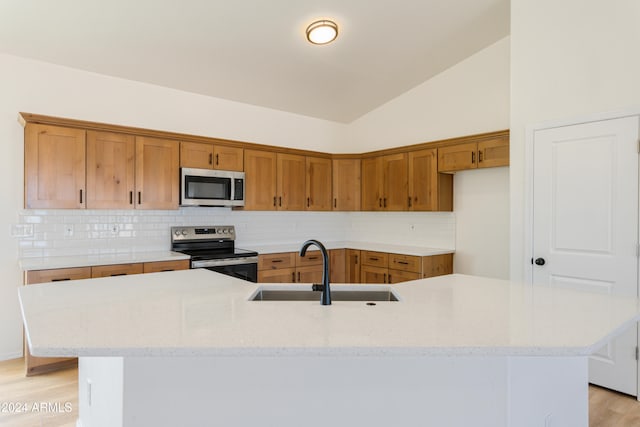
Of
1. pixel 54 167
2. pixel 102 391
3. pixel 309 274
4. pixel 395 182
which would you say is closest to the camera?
pixel 102 391

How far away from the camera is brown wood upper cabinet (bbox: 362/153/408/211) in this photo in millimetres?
4734

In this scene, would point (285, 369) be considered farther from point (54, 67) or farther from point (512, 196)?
point (54, 67)

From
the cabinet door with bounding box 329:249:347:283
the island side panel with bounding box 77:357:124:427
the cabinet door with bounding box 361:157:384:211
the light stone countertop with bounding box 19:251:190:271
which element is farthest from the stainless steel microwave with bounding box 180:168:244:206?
the island side panel with bounding box 77:357:124:427

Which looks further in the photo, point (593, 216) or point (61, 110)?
point (61, 110)

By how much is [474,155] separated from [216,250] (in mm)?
2957

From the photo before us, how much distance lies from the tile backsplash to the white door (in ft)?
5.07


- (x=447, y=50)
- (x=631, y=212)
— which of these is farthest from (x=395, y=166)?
(x=631, y=212)

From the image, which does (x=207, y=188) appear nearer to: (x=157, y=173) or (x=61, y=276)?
(x=157, y=173)

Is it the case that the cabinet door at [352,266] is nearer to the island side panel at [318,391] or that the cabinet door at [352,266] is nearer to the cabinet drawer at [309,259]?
the cabinet drawer at [309,259]

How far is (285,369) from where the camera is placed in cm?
141

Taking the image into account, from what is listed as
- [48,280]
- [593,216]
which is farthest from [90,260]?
[593,216]

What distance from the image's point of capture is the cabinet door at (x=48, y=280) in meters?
2.98

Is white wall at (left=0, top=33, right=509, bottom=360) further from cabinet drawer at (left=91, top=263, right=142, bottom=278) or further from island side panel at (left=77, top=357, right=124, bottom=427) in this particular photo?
island side panel at (left=77, top=357, right=124, bottom=427)

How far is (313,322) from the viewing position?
1362 millimetres
